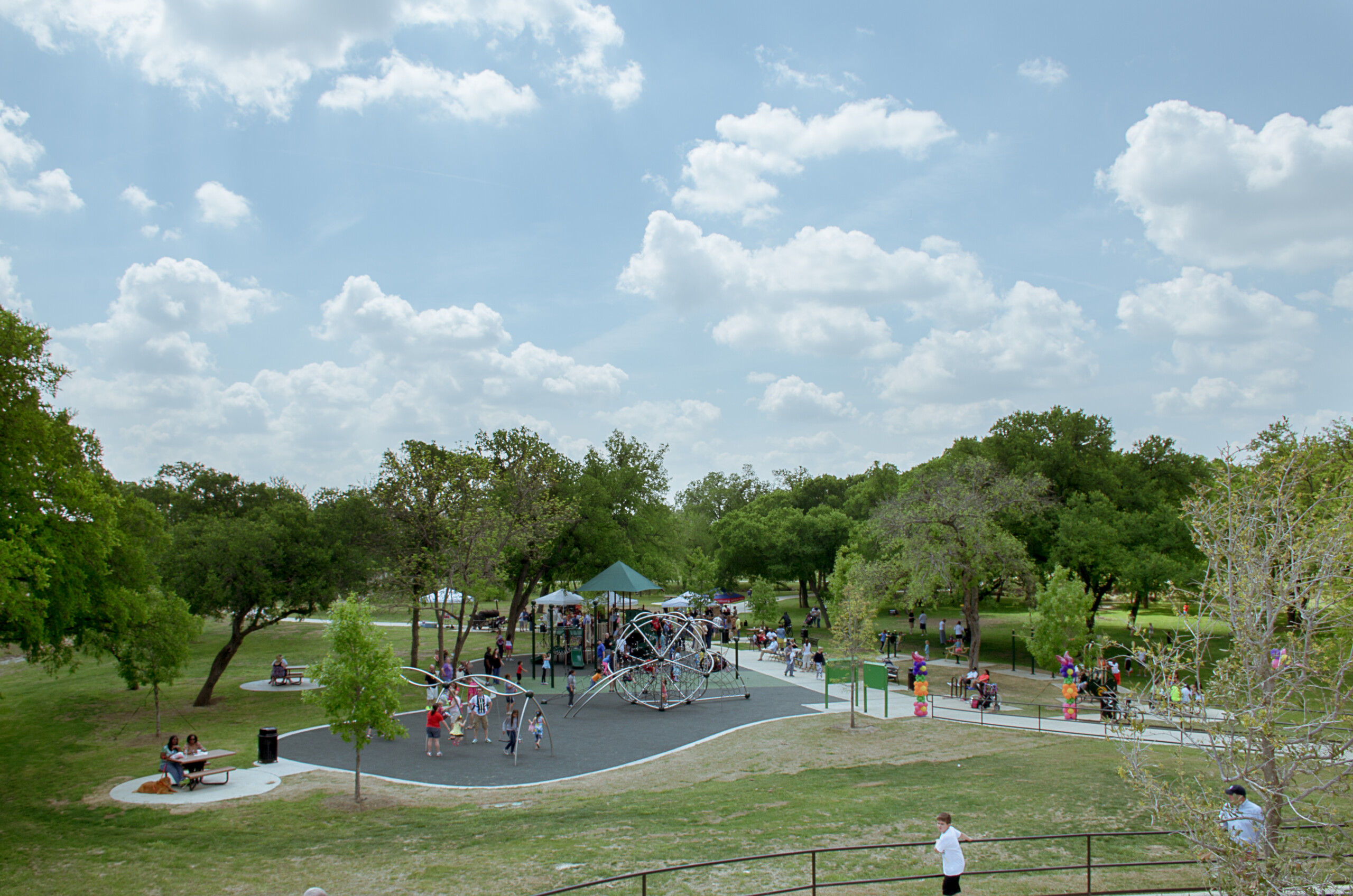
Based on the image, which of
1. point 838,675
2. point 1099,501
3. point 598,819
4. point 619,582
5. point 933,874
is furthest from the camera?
point 1099,501

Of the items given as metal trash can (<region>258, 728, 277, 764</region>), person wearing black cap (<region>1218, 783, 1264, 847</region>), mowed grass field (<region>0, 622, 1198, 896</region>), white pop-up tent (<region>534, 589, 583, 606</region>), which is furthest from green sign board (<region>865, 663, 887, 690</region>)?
white pop-up tent (<region>534, 589, 583, 606</region>)

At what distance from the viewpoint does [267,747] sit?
19.6 m

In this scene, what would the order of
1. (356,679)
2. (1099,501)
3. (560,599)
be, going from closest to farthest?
1. (356,679)
2. (560,599)
3. (1099,501)

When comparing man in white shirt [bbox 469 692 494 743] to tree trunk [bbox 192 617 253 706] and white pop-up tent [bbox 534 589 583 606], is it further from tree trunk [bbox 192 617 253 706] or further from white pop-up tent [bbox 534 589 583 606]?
white pop-up tent [bbox 534 589 583 606]

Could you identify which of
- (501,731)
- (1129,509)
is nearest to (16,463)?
(501,731)

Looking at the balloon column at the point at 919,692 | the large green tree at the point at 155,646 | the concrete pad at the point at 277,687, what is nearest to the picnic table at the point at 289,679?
the concrete pad at the point at 277,687

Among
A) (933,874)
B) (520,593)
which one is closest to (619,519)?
(520,593)

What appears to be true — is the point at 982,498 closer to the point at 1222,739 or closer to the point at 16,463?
the point at 1222,739

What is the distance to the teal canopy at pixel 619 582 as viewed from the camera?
35.8 meters

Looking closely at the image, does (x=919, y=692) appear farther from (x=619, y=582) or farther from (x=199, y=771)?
(x=199, y=771)

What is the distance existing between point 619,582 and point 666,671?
9.28 meters

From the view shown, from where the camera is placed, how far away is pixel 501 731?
23875 mm

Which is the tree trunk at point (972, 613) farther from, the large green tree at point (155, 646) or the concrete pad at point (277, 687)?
the large green tree at point (155, 646)

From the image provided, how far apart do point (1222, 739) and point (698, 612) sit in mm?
42473
